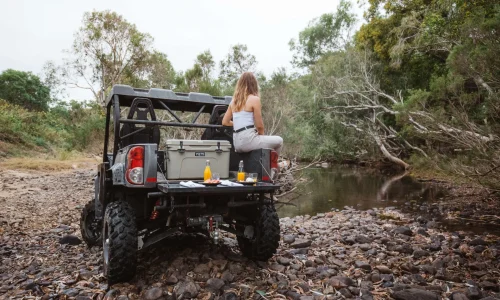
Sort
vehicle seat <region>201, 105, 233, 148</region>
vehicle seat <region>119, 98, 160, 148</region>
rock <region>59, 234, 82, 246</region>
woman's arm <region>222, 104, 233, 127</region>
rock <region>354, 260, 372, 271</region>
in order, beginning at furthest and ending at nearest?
rock <region>59, 234, 82, 246</region> → vehicle seat <region>201, 105, 233, 148</region> → woman's arm <region>222, 104, 233, 127</region> → vehicle seat <region>119, 98, 160, 148</region> → rock <region>354, 260, 372, 271</region>

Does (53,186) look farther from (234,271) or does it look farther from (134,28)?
(134,28)

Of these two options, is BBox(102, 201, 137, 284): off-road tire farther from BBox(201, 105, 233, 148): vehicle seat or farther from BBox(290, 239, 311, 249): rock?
BBox(290, 239, 311, 249): rock

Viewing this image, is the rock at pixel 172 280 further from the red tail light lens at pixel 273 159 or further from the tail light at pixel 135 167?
the red tail light lens at pixel 273 159

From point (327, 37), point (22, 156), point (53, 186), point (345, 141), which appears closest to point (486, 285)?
point (53, 186)

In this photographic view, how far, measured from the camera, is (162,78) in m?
25.2

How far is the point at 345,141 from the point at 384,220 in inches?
644

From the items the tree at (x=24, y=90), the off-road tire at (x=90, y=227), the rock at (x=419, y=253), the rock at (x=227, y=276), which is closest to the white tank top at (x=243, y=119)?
the rock at (x=227, y=276)

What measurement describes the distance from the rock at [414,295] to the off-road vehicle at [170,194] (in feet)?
4.26

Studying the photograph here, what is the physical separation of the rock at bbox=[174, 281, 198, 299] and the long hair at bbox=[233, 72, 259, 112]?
79.5 inches

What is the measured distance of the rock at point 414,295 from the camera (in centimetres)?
325

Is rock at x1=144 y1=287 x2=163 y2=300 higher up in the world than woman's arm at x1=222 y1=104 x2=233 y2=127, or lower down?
lower down

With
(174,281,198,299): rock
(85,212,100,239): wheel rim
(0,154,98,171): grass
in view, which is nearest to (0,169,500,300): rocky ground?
(174,281,198,299): rock

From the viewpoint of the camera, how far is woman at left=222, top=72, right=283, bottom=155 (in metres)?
4.07

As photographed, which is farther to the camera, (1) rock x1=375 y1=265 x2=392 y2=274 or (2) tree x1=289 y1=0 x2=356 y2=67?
(2) tree x1=289 y1=0 x2=356 y2=67
